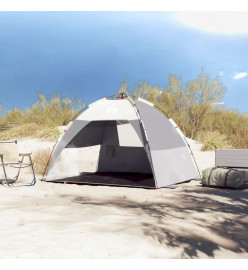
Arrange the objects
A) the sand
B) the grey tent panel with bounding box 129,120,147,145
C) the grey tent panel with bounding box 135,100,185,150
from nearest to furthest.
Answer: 1. the sand
2. the grey tent panel with bounding box 129,120,147,145
3. the grey tent panel with bounding box 135,100,185,150

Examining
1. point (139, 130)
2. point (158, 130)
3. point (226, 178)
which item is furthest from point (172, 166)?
point (226, 178)

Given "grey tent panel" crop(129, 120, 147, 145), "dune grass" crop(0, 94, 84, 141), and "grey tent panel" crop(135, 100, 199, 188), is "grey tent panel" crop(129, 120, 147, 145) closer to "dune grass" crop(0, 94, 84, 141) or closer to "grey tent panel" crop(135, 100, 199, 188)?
"grey tent panel" crop(135, 100, 199, 188)

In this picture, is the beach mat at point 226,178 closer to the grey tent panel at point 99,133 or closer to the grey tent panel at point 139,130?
the grey tent panel at point 139,130

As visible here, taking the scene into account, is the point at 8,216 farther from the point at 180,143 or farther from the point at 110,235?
the point at 180,143

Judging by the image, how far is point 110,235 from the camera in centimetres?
360

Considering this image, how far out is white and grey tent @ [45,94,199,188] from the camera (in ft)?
24.9

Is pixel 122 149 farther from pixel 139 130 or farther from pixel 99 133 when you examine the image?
pixel 139 130

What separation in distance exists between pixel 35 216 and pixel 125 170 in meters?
5.40

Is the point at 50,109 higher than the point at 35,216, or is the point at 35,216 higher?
the point at 50,109

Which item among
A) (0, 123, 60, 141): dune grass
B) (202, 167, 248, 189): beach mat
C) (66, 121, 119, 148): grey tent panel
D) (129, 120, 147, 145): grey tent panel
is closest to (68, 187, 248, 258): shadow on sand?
(202, 167, 248, 189): beach mat

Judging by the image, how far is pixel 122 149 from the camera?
380 inches

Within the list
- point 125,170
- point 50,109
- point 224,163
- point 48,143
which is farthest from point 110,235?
point 50,109

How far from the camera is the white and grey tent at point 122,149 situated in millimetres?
7590

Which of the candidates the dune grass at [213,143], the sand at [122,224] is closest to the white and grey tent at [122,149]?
the sand at [122,224]
